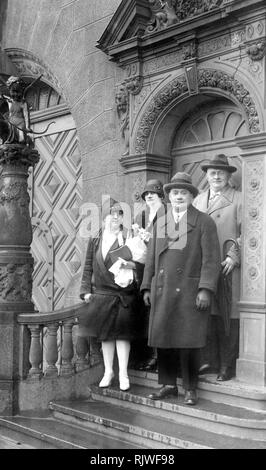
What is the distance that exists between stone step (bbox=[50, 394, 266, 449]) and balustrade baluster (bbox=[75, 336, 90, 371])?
36 centimetres

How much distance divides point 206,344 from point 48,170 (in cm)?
546

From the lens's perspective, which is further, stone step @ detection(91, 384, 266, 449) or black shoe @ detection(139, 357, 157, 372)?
black shoe @ detection(139, 357, 157, 372)

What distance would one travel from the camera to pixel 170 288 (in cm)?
637

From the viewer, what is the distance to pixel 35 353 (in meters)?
7.53

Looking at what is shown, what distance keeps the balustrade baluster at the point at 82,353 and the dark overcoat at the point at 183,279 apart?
1485 millimetres

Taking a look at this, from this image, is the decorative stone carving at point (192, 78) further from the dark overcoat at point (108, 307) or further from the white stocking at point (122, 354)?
the white stocking at point (122, 354)

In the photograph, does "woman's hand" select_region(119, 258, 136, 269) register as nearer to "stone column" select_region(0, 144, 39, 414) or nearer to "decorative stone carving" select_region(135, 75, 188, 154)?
"stone column" select_region(0, 144, 39, 414)

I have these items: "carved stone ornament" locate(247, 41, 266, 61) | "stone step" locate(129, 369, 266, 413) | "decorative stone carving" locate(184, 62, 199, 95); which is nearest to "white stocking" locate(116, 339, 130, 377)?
"stone step" locate(129, 369, 266, 413)

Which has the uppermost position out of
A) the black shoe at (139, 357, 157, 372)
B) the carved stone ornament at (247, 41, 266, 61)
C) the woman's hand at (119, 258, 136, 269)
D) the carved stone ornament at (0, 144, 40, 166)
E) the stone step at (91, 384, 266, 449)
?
the carved stone ornament at (247, 41, 266, 61)

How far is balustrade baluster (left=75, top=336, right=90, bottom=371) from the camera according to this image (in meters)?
7.66

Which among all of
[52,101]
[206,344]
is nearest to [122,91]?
[52,101]

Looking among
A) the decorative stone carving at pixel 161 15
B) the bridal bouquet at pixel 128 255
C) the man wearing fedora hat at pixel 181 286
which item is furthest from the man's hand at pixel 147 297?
the decorative stone carving at pixel 161 15

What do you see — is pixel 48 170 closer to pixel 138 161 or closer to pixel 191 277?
pixel 138 161

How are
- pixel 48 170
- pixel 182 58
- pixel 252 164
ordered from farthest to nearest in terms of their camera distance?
pixel 48 170 → pixel 182 58 → pixel 252 164
